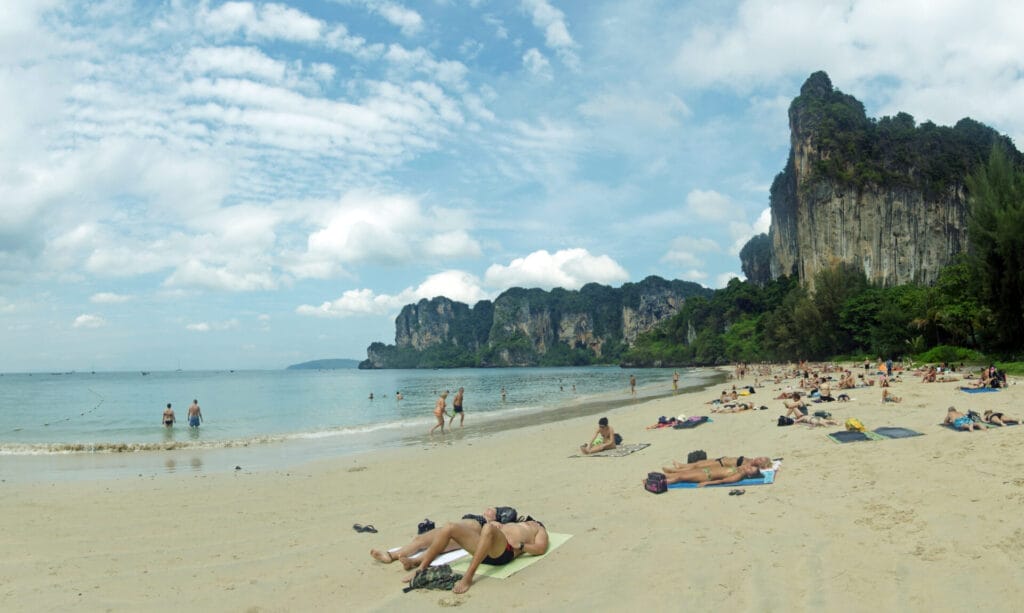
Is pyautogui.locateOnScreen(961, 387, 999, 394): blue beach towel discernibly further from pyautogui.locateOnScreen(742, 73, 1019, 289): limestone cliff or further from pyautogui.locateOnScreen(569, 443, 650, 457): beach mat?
pyautogui.locateOnScreen(742, 73, 1019, 289): limestone cliff

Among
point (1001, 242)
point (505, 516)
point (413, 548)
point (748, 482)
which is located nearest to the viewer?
point (413, 548)

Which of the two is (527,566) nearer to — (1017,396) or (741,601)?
(741,601)

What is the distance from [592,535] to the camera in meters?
6.78

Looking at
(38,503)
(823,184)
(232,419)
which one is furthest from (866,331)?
(38,503)

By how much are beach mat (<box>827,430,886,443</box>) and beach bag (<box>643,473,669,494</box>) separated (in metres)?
4.20

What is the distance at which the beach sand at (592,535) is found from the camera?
4898mm

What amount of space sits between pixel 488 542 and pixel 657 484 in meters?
3.78

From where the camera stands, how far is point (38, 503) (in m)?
10.0

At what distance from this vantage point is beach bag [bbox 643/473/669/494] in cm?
855

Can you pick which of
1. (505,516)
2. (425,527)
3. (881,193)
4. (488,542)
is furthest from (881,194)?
(488,542)

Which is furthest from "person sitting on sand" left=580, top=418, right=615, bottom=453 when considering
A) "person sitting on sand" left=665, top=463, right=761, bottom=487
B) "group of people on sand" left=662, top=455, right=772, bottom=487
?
"person sitting on sand" left=665, top=463, right=761, bottom=487

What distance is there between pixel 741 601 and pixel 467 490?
6.24m

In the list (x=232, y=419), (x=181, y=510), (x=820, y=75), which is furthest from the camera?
(x=820, y=75)

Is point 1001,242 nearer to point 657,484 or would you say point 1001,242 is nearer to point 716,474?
point 716,474
